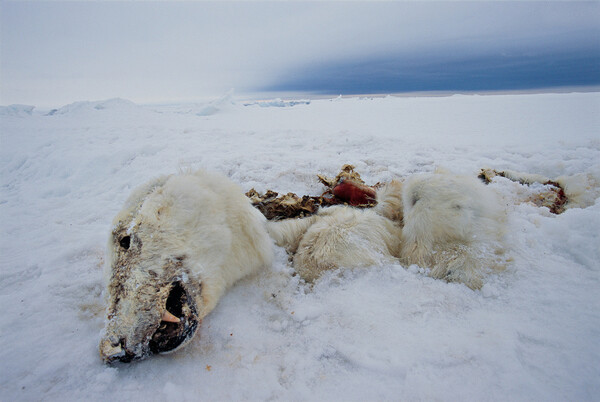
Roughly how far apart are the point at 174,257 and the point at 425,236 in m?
1.97

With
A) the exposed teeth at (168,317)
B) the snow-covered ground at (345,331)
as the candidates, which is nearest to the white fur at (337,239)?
the snow-covered ground at (345,331)

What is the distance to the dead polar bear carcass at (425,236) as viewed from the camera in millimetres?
2139

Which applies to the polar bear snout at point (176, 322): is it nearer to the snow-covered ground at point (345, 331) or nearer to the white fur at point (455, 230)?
the snow-covered ground at point (345, 331)

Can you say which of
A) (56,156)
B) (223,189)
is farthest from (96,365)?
(56,156)

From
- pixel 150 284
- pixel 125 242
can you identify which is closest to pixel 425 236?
pixel 150 284

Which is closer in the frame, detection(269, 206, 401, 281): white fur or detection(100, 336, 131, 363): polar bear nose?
detection(100, 336, 131, 363): polar bear nose

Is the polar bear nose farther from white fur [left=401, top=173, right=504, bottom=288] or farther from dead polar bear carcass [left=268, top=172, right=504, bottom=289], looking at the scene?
white fur [left=401, top=173, right=504, bottom=288]

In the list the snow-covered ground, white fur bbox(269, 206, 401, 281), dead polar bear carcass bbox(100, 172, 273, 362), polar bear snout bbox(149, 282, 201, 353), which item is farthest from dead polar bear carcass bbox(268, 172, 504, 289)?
polar bear snout bbox(149, 282, 201, 353)

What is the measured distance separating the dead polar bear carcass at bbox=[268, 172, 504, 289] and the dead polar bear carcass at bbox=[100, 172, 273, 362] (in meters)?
0.47

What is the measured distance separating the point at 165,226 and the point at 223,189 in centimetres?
60

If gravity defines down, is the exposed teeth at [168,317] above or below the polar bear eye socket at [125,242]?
below

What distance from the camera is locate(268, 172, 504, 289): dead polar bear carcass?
2.14 meters

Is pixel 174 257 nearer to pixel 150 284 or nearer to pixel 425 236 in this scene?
pixel 150 284

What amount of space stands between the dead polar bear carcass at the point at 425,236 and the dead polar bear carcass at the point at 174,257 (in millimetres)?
472
